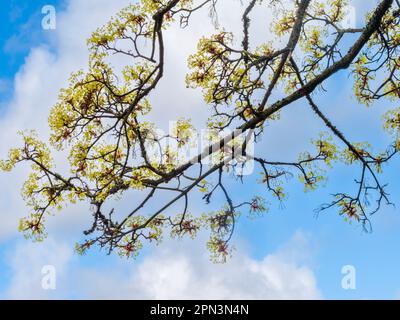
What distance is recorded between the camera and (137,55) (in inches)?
292

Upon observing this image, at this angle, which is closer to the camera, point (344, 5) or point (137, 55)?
point (137, 55)

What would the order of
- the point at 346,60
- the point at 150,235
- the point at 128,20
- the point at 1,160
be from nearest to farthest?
the point at 346,60 → the point at 128,20 → the point at 150,235 → the point at 1,160

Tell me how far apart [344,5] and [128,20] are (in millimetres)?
4668

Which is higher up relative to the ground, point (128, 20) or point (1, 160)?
point (128, 20)

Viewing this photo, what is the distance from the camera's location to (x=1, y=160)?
862 centimetres

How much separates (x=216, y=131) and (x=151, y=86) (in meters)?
1.22

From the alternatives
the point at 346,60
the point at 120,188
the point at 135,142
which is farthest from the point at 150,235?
the point at 346,60
